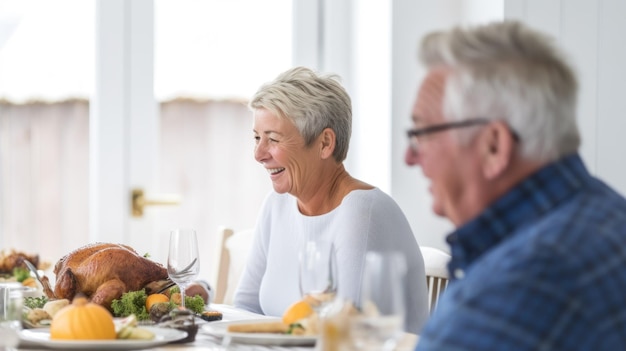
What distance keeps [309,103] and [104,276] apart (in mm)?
799

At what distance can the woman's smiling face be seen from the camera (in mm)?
2465

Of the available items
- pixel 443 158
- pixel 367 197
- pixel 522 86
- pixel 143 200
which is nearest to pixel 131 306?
pixel 367 197

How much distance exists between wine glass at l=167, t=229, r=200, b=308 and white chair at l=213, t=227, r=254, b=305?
1.07 meters

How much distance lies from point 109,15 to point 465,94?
265 centimetres

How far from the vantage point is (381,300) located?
1121 mm

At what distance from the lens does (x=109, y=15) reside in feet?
11.4

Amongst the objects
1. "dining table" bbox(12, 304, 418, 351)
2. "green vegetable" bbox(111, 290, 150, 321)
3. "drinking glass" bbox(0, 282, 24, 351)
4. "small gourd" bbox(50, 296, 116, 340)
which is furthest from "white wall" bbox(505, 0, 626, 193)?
"drinking glass" bbox(0, 282, 24, 351)

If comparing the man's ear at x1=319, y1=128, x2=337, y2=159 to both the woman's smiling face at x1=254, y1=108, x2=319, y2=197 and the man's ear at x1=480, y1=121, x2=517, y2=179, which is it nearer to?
the woman's smiling face at x1=254, y1=108, x2=319, y2=197

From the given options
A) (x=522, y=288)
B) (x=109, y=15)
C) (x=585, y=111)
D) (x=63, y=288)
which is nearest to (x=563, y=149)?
(x=522, y=288)

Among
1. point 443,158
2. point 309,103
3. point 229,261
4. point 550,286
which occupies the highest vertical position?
point 309,103

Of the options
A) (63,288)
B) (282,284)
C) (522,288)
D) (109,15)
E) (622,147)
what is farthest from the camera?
(109,15)

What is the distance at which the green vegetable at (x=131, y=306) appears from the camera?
75.0 inches

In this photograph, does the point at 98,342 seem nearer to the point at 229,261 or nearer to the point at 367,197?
the point at 367,197

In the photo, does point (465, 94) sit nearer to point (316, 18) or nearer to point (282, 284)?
point (282, 284)
